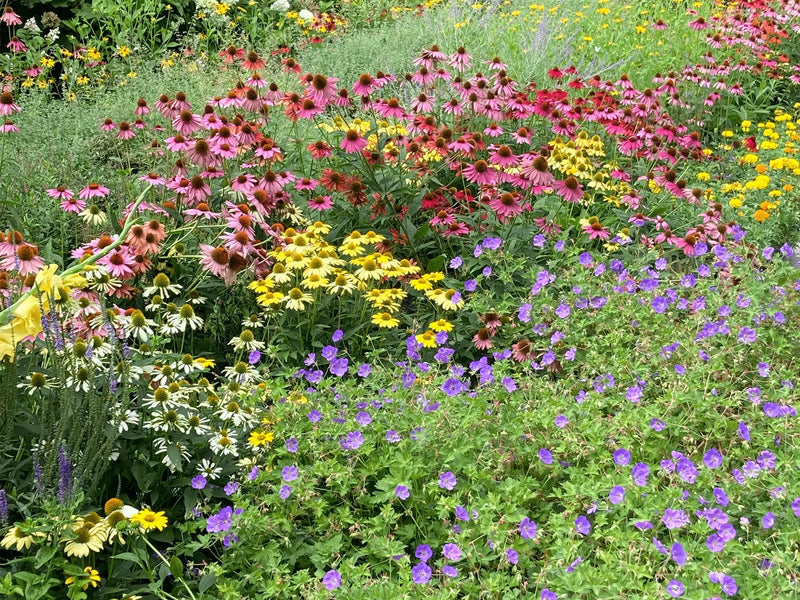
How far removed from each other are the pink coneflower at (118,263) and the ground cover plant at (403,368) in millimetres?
12

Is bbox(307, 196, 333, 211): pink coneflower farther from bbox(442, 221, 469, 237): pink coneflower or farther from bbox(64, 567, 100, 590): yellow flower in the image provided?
bbox(64, 567, 100, 590): yellow flower

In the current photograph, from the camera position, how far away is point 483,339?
295cm

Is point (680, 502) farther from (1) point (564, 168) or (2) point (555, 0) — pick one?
(2) point (555, 0)

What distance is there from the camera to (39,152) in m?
4.27

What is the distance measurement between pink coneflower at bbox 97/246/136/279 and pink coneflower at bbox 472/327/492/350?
1.28 meters

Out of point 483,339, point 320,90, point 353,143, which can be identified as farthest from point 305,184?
point 483,339

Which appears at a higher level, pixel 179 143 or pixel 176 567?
pixel 179 143

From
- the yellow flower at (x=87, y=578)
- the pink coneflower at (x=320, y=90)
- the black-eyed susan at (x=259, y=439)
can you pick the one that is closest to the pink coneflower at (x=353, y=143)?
the pink coneflower at (x=320, y=90)

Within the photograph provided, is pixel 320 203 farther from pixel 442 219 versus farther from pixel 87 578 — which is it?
pixel 87 578

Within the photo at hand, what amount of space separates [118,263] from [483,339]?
135 cm

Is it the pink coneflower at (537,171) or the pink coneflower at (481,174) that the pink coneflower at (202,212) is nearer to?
the pink coneflower at (481,174)

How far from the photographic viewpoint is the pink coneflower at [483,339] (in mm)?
2924

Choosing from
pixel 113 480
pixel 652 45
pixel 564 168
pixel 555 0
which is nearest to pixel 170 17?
pixel 555 0

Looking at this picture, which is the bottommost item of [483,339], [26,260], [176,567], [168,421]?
[483,339]
